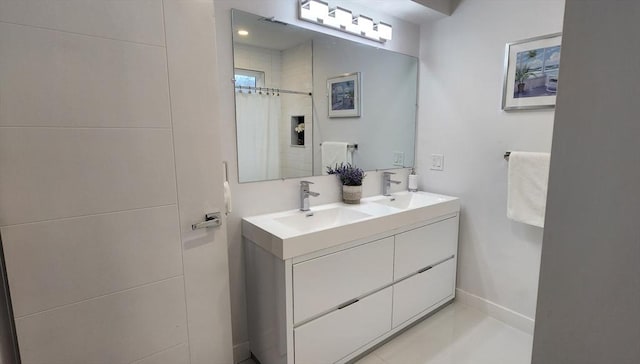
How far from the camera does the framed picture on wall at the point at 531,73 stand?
6.18 ft

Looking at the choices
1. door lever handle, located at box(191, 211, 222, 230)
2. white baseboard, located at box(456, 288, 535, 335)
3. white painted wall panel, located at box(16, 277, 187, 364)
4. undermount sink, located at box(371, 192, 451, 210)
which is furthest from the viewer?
undermount sink, located at box(371, 192, 451, 210)

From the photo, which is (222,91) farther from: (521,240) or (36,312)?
(521,240)

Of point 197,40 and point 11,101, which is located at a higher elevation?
point 197,40

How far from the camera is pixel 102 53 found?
→ 3.75 feet

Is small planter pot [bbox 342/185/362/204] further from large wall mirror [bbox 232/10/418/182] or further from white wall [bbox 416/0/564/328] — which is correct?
white wall [bbox 416/0/564/328]

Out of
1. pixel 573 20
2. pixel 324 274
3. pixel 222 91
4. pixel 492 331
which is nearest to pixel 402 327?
pixel 492 331

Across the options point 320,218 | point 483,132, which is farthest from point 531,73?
point 320,218

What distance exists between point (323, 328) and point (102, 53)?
160 centimetres

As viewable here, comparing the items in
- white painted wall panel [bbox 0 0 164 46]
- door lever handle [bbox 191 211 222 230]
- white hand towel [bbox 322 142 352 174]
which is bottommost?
door lever handle [bbox 191 211 222 230]

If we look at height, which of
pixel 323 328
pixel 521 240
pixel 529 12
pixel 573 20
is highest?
pixel 529 12

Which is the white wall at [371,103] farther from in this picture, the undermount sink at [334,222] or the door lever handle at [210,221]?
the door lever handle at [210,221]

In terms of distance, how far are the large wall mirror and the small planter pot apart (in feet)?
0.76

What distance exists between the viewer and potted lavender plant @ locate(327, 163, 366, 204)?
2162mm

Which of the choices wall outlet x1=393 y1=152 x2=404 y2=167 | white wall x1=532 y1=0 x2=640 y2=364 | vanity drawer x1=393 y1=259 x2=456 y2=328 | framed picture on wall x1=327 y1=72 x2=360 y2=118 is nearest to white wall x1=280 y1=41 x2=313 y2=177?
framed picture on wall x1=327 y1=72 x2=360 y2=118
